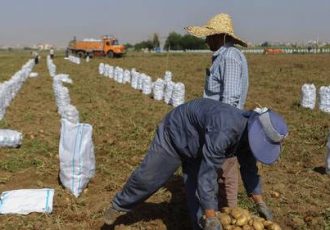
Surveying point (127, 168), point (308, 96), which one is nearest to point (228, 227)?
point (127, 168)

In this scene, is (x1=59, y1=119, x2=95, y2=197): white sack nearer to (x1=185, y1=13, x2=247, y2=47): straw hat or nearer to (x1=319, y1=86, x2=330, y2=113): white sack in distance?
(x1=185, y1=13, x2=247, y2=47): straw hat

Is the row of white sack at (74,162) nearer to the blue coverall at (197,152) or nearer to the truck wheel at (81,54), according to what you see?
the blue coverall at (197,152)

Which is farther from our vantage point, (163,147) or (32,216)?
(32,216)

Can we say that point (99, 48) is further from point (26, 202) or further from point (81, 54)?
point (26, 202)

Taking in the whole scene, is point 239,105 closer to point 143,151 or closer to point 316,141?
point 143,151

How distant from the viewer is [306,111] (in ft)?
36.9

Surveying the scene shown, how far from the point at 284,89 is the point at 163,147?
13.1 metres

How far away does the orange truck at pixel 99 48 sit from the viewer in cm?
4481

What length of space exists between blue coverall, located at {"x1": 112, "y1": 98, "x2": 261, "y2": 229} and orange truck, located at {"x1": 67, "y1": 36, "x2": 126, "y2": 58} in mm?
41418

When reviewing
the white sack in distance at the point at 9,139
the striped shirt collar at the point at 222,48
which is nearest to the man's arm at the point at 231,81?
the striped shirt collar at the point at 222,48

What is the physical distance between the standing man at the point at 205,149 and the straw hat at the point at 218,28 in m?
0.81

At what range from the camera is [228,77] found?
4.07 m

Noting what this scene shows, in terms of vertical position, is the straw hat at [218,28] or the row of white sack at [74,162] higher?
the straw hat at [218,28]

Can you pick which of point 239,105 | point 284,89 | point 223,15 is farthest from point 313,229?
point 284,89
